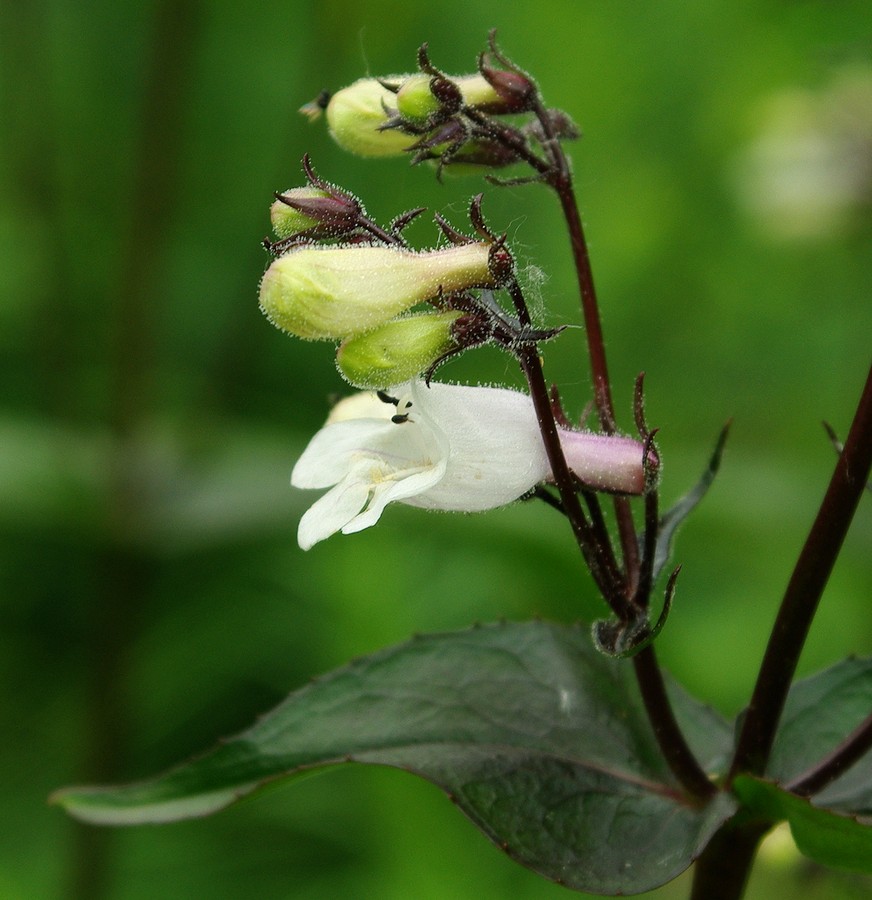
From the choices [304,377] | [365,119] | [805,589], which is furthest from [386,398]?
[304,377]

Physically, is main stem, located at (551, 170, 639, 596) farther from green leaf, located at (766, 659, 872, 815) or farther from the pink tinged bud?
green leaf, located at (766, 659, 872, 815)

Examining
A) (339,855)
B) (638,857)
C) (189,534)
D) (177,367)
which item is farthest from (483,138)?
(177,367)

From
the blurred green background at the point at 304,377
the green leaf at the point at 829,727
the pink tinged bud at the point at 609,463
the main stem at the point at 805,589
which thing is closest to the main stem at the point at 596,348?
the pink tinged bud at the point at 609,463

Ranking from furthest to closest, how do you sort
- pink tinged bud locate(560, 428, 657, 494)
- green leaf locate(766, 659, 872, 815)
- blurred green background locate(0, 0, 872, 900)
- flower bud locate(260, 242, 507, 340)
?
blurred green background locate(0, 0, 872, 900) → green leaf locate(766, 659, 872, 815) → pink tinged bud locate(560, 428, 657, 494) → flower bud locate(260, 242, 507, 340)

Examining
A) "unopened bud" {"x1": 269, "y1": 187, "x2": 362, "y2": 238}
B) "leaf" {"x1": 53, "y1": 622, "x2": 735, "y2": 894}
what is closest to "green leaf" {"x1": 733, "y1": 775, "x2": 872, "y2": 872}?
"leaf" {"x1": 53, "y1": 622, "x2": 735, "y2": 894}

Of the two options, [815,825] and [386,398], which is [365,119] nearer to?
[386,398]

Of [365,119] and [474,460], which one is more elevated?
[365,119]

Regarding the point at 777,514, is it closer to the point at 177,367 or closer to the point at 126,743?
the point at 126,743
